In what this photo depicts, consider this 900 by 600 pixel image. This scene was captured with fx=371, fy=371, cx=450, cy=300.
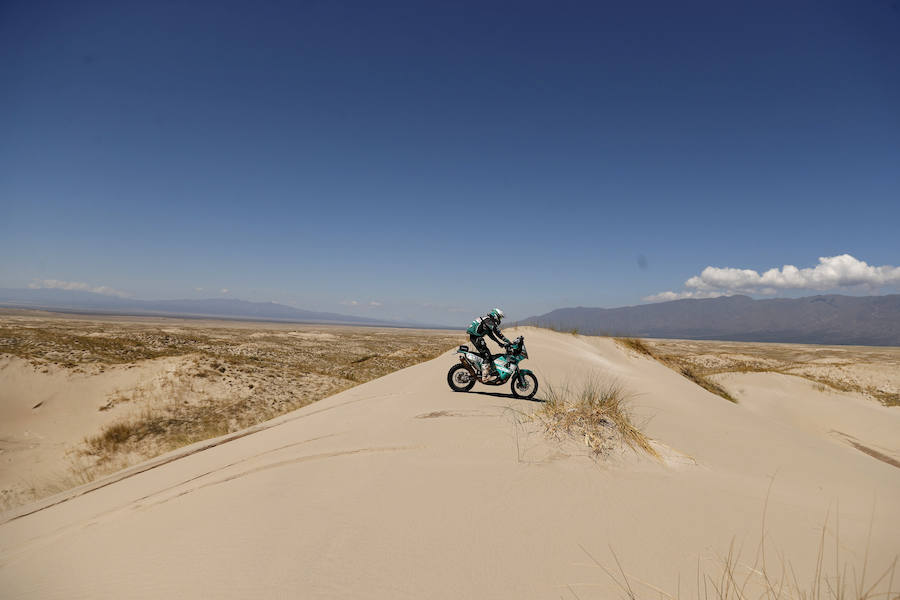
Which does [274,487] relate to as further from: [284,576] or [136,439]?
[136,439]

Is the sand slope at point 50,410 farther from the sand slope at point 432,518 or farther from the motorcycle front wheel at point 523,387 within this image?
the motorcycle front wheel at point 523,387

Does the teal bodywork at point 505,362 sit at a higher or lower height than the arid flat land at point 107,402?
higher

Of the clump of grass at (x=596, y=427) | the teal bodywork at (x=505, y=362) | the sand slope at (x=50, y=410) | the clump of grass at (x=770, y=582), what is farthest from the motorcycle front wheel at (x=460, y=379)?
the sand slope at (x=50, y=410)

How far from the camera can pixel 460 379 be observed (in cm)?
800

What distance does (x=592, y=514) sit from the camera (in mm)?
2748

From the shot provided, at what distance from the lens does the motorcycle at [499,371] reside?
7715mm

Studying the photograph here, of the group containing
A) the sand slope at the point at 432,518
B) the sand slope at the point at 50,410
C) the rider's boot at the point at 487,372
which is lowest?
the sand slope at the point at 50,410

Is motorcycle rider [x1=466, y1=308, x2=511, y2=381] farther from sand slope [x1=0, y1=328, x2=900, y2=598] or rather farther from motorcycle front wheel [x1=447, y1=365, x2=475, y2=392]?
sand slope [x1=0, y1=328, x2=900, y2=598]

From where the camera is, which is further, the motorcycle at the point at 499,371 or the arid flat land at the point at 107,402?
the arid flat land at the point at 107,402

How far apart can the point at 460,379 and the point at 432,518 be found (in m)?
5.30

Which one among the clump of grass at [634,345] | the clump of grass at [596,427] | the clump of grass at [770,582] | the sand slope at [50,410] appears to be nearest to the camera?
the clump of grass at [770,582]

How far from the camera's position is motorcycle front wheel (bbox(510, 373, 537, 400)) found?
7535 mm

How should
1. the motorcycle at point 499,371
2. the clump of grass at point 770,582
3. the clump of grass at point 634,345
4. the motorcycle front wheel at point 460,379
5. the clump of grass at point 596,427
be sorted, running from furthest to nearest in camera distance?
the clump of grass at point 634,345 < the motorcycle front wheel at point 460,379 < the motorcycle at point 499,371 < the clump of grass at point 596,427 < the clump of grass at point 770,582

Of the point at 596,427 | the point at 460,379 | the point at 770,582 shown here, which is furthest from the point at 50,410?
the point at 770,582
